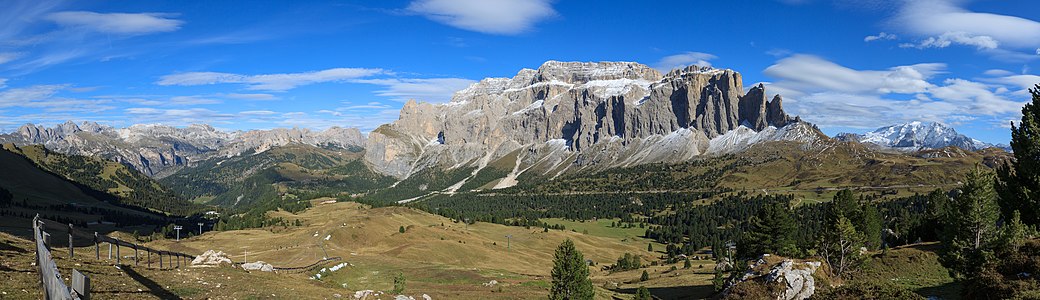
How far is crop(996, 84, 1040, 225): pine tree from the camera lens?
46.0m

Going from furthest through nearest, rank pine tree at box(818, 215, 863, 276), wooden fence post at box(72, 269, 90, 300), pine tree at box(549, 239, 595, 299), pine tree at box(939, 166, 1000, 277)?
pine tree at box(549, 239, 595, 299), pine tree at box(818, 215, 863, 276), pine tree at box(939, 166, 1000, 277), wooden fence post at box(72, 269, 90, 300)

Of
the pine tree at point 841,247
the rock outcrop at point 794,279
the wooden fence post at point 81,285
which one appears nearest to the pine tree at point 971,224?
the pine tree at point 841,247

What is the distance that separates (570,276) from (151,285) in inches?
1591

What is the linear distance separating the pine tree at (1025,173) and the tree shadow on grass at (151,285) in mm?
63294

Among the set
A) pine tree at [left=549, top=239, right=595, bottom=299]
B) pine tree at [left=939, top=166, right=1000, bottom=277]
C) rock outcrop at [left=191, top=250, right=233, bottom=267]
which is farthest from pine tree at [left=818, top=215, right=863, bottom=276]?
rock outcrop at [left=191, top=250, right=233, bottom=267]

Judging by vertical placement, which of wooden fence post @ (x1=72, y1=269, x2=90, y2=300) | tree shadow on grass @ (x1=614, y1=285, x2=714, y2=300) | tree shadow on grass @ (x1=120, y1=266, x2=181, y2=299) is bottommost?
tree shadow on grass @ (x1=614, y1=285, x2=714, y2=300)

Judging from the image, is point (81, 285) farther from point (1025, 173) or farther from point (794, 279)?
point (1025, 173)

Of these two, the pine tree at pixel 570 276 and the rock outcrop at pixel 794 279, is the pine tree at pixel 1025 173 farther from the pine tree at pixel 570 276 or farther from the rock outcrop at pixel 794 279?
the pine tree at pixel 570 276

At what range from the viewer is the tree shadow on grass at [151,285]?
2345 centimetres

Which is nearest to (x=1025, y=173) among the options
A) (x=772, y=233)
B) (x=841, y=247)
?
(x=841, y=247)

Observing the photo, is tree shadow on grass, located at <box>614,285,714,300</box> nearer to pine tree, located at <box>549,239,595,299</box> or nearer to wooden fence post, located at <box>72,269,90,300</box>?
pine tree, located at <box>549,239,595,299</box>

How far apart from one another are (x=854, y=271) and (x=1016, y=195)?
15261mm

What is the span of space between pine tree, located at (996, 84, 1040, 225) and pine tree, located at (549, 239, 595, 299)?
1525 inches

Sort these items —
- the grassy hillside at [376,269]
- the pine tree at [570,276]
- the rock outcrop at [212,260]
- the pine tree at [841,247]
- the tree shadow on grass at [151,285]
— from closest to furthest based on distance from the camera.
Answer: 1. the tree shadow on grass at [151,285]
2. the grassy hillside at [376,269]
3. the rock outcrop at [212,260]
4. the pine tree at [841,247]
5. the pine tree at [570,276]
